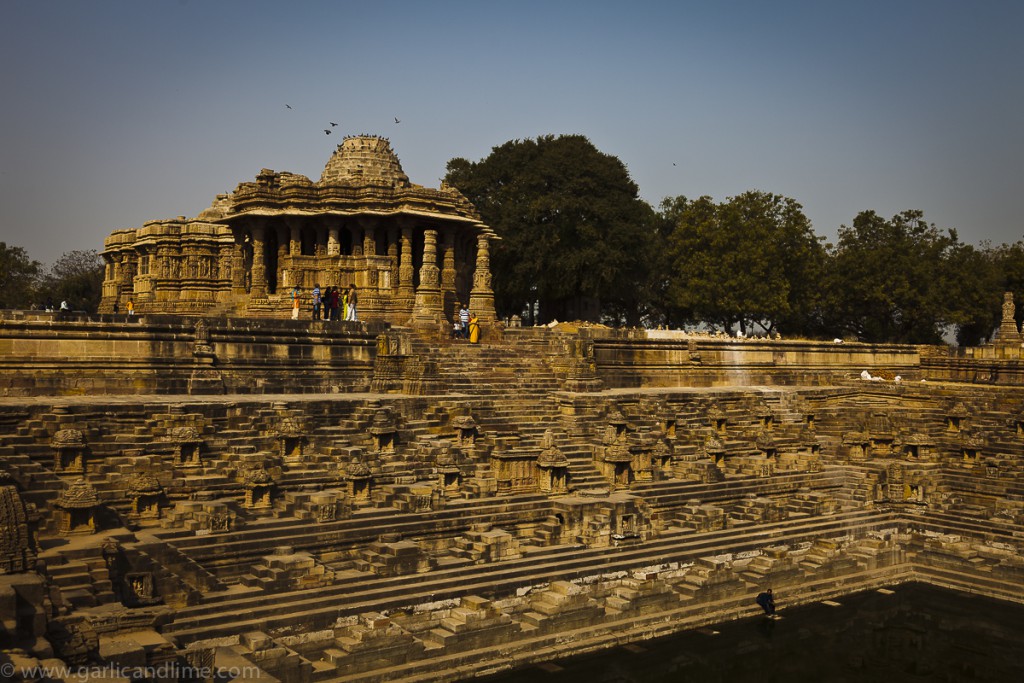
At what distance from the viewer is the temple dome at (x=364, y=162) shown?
110 ft

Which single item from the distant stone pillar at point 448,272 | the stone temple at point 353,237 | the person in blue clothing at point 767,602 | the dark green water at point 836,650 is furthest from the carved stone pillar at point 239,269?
the dark green water at point 836,650

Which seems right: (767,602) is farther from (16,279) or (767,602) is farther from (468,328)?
(16,279)

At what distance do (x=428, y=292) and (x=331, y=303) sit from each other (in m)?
3.70

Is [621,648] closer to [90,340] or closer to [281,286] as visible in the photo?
[90,340]

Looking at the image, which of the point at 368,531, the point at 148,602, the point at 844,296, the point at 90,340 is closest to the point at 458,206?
the point at 90,340

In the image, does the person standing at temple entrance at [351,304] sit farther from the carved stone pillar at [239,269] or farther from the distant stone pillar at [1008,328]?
the distant stone pillar at [1008,328]

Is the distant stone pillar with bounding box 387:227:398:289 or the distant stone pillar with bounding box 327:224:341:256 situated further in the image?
the distant stone pillar with bounding box 387:227:398:289

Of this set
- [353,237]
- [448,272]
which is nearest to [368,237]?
[353,237]

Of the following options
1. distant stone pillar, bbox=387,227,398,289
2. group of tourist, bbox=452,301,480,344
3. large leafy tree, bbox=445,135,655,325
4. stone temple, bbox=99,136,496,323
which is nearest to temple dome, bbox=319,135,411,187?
stone temple, bbox=99,136,496,323

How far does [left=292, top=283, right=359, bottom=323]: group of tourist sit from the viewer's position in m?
27.7

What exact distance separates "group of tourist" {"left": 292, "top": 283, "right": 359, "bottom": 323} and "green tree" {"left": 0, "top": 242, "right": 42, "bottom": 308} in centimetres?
2656

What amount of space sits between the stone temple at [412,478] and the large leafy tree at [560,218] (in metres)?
13.5

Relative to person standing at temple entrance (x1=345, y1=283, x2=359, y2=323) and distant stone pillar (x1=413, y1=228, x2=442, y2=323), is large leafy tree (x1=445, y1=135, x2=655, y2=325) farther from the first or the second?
distant stone pillar (x1=413, y1=228, x2=442, y2=323)

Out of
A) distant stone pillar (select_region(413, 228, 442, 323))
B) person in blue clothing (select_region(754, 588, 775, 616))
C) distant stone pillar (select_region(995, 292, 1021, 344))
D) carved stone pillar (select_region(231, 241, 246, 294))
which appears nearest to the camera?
person in blue clothing (select_region(754, 588, 775, 616))
